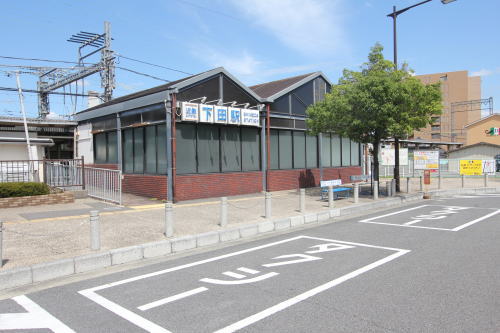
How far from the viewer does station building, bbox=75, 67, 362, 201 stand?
46.1 feet

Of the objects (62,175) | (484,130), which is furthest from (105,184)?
(484,130)

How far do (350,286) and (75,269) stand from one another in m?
4.53

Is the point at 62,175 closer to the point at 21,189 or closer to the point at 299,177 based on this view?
the point at 21,189

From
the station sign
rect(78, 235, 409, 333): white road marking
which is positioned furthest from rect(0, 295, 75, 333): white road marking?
the station sign

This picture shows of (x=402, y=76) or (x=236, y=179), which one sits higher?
(x=402, y=76)

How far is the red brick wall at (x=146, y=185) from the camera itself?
14023mm

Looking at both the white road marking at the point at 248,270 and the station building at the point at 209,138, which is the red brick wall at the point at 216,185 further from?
the white road marking at the point at 248,270

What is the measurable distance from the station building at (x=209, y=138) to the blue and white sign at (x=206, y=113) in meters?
0.04

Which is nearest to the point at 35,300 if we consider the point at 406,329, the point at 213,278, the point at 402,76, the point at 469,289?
the point at 213,278

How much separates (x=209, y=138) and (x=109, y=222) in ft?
21.3

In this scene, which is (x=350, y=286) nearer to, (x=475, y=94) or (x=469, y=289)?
(x=469, y=289)

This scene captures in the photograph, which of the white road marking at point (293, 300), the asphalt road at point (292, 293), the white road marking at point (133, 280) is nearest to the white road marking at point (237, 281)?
the asphalt road at point (292, 293)

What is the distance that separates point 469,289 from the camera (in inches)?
198

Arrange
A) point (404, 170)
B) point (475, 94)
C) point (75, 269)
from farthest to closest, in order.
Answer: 1. point (475, 94)
2. point (404, 170)
3. point (75, 269)
